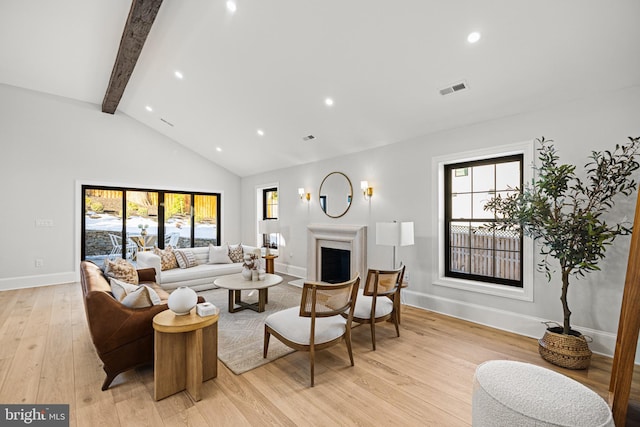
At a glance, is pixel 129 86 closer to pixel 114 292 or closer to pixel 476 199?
pixel 114 292

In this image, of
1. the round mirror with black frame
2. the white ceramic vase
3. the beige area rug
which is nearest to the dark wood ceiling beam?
the white ceramic vase

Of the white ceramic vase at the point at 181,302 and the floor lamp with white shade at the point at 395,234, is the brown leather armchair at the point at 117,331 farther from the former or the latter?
the floor lamp with white shade at the point at 395,234

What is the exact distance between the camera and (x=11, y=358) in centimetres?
274

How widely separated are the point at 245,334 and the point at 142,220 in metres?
4.93

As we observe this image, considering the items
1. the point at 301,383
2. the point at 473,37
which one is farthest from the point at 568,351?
the point at 473,37

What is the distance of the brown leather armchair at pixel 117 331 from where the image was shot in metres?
2.19

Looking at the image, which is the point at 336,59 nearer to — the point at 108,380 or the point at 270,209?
the point at 108,380

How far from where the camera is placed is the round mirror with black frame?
17.6 ft

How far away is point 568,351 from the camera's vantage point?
2596 millimetres

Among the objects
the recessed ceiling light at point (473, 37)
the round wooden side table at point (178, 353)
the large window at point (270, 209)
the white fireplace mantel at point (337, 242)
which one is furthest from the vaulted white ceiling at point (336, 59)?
the round wooden side table at point (178, 353)

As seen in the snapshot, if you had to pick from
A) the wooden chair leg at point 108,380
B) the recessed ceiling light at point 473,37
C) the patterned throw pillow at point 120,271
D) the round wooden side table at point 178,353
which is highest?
the recessed ceiling light at point 473,37

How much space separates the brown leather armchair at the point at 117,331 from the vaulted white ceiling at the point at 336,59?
3.03m

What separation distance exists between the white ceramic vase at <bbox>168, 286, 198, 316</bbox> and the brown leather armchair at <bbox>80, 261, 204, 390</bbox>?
0.37 meters

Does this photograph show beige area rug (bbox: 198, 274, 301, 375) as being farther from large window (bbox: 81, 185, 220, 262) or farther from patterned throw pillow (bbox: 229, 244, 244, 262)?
large window (bbox: 81, 185, 220, 262)
